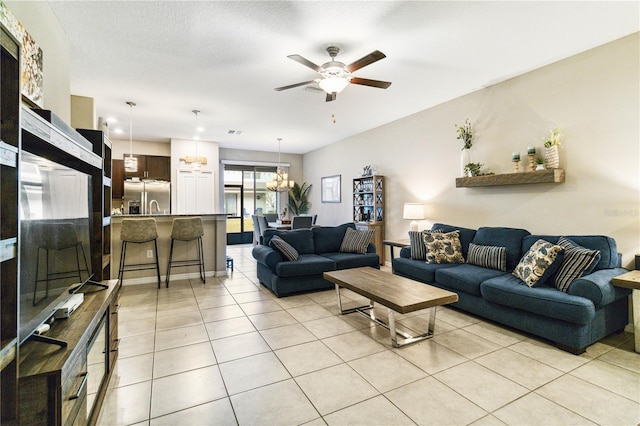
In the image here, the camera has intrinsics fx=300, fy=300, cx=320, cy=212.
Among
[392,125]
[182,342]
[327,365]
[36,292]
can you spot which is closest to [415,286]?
[327,365]

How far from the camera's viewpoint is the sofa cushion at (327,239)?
489cm

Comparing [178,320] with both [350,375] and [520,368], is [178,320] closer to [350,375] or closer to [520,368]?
[350,375]

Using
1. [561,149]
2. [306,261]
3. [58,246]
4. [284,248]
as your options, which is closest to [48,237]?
[58,246]

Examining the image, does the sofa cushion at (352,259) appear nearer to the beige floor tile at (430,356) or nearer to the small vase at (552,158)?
the beige floor tile at (430,356)

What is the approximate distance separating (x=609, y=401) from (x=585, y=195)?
2.14 metres

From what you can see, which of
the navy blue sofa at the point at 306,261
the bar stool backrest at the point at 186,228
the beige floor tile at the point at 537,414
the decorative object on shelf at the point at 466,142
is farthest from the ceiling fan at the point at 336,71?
the bar stool backrest at the point at 186,228

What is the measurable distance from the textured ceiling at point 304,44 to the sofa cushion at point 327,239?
2.06 meters

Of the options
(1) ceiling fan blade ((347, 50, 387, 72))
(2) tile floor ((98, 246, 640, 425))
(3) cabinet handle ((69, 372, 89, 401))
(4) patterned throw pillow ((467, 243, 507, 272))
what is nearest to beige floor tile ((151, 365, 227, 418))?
(2) tile floor ((98, 246, 640, 425))

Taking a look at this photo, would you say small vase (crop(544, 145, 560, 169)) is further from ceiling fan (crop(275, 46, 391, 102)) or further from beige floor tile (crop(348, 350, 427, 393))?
beige floor tile (crop(348, 350, 427, 393))

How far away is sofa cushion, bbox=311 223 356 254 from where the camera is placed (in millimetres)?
4893

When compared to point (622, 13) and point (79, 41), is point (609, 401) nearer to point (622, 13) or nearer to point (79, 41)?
point (622, 13)

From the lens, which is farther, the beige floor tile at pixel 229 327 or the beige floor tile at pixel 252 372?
the beige floor tile at pixel 229 327

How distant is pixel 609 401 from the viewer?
195 cm

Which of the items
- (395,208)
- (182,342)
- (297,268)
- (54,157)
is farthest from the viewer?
(395,208)
